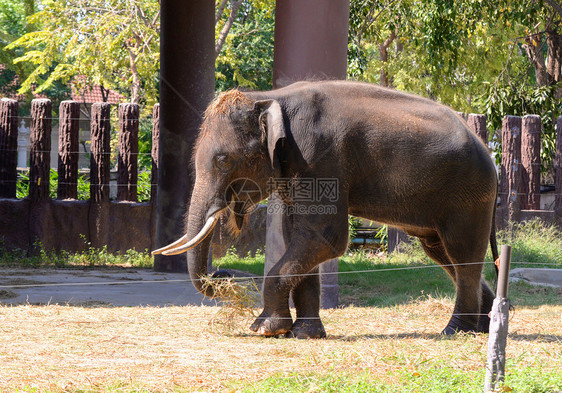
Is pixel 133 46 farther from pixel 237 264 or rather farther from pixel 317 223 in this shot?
pixel 317 223

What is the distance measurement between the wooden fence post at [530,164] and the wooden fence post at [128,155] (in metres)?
6.01

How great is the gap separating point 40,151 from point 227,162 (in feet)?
21.1

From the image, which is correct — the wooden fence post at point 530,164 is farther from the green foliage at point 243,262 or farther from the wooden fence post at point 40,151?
the wooden fence post at point 40,151

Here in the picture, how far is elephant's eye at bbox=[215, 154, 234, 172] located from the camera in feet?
17.4

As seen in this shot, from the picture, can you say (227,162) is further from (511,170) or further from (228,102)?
(511,170)

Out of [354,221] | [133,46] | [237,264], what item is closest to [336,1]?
[237,264]

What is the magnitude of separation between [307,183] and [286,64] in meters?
2.22

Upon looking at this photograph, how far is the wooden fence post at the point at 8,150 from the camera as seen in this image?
10805 mm

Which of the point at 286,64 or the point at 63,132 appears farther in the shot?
the point at 63,132

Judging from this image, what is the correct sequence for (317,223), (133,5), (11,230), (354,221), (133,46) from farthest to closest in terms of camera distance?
(133,46) < (133,5) < (354,221) < (11,230) < (317,223)

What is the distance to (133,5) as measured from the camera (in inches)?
727

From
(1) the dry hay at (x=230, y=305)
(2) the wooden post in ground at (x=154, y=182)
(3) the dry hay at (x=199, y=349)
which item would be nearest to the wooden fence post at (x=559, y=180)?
(3) the dry hay at (x=199, y=349)

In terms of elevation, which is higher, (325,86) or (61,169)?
(325,86)

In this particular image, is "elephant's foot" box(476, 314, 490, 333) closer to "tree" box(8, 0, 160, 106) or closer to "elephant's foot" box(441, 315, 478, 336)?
"elephant's foot" box(441, 315, 478, 336)
